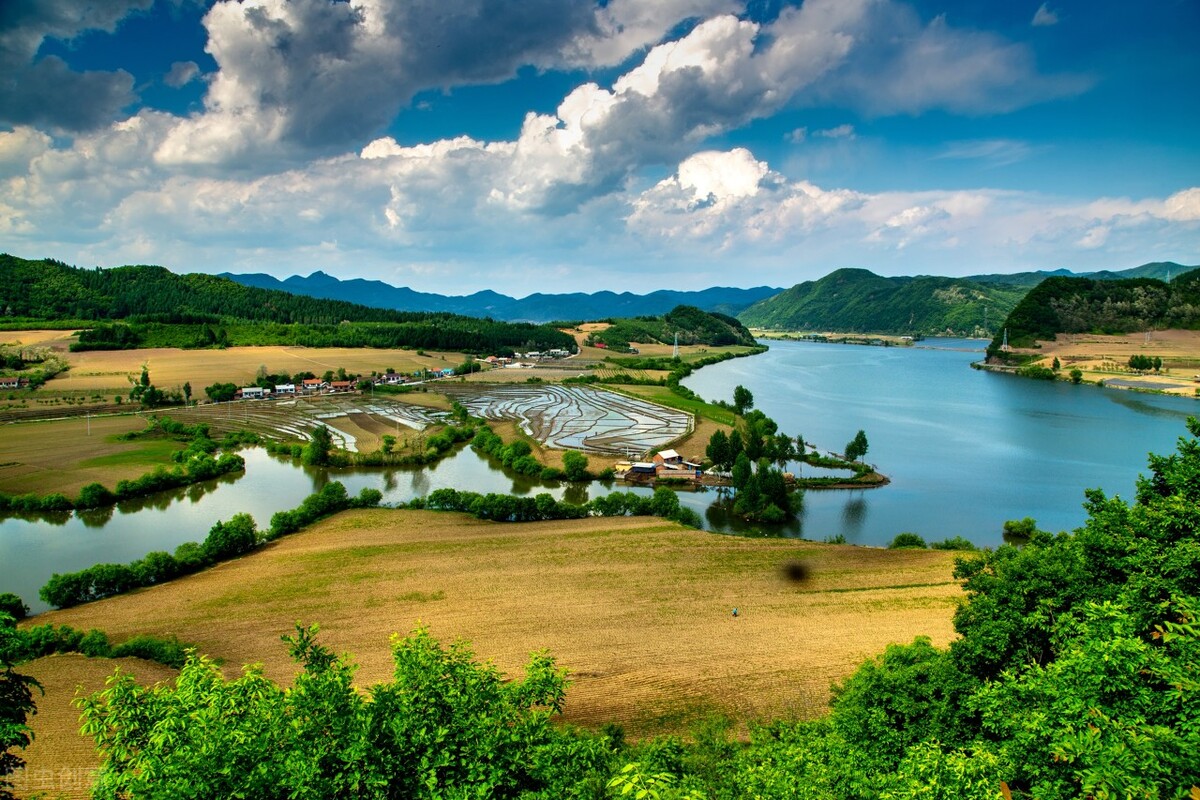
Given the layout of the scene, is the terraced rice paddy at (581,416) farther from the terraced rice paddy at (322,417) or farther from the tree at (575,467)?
the terraced rice paddy at (322,417)

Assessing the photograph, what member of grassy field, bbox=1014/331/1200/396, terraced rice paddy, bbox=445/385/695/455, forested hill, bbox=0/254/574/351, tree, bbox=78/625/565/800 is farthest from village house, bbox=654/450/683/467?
forested hill, bbox=0/254/574/351

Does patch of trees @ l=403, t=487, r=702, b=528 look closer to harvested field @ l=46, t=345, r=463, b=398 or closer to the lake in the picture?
the lake

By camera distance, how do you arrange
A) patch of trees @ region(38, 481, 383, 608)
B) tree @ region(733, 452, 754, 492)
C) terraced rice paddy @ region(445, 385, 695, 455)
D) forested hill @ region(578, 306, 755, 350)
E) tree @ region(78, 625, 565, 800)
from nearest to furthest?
tree @ region(78, 625, 565, 800) < patch of trees @ region(38, 481, 383, 608) < tree @ region(733, 452, 754, 492) < terraced rice paddy @ region(445, 385, 695, 455) < forested hill @ region(578, 306, 755, 350)

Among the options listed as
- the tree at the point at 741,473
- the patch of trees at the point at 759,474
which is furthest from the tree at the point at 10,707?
the tree at the point at 741,473

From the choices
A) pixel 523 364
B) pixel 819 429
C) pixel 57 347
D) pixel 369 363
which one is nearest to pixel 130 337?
pixel 57 347

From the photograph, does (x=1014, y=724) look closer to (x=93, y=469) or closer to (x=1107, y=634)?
(x=1107, y=634)

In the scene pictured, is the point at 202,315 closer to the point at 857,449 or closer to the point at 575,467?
the point at 575,467

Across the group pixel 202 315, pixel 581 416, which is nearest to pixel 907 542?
pixel 581 416
